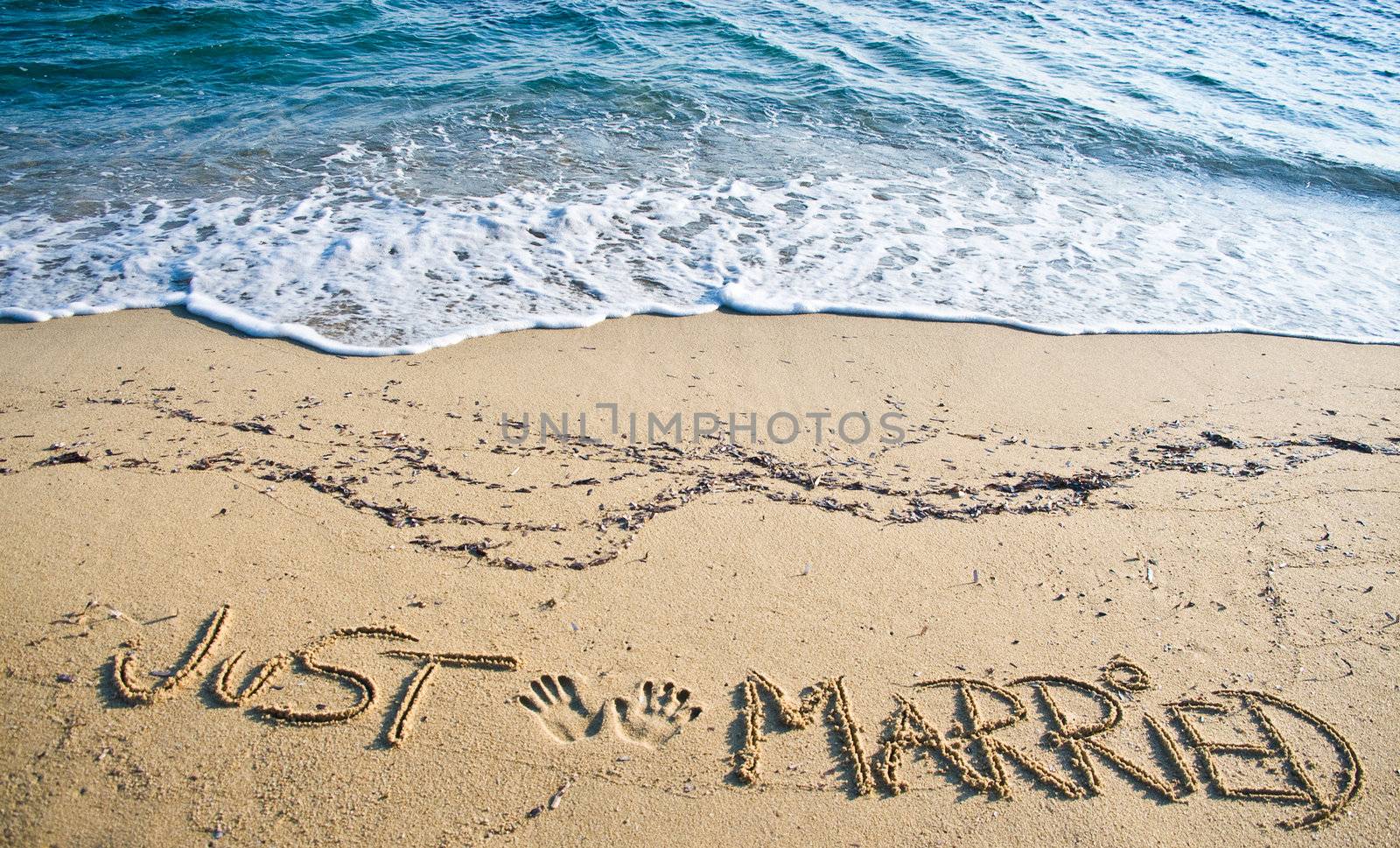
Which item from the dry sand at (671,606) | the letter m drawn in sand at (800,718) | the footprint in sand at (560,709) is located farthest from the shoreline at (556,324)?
the letter m drawn in sand at (800,718)

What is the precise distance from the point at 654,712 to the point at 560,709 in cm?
27

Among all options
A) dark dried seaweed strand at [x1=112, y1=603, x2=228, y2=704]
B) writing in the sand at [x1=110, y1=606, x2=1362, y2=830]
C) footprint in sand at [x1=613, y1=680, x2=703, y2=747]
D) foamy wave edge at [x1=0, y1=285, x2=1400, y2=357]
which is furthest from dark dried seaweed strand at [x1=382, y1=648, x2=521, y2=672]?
foamy wave edge at [x1=0, y1=285, x2=1400, y2=357]

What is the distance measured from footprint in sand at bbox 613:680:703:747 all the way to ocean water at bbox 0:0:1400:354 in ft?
7.98

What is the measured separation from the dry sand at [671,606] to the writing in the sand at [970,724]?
0.04 feet

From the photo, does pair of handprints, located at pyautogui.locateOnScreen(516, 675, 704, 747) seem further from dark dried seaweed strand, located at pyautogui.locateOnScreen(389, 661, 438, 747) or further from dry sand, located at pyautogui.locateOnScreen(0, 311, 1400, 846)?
dark dried seaweed strand, located at pyautogui.locateOnScreen(389, 661, 438, 747)

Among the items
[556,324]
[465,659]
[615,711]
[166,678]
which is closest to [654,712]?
[615,711]

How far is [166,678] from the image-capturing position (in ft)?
7.31

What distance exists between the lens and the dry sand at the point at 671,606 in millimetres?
2045

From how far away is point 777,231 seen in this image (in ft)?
18.0

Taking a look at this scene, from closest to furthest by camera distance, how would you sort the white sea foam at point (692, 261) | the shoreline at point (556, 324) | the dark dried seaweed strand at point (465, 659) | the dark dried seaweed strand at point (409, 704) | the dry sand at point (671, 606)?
the dry sand at point (671, 606)
the dark dried seaweed strand at point (409, 704)
the dark dried seaweed strand at point (465, 659)
the shoreline at point (556, 324)
the white sea foam at point (692, 261)

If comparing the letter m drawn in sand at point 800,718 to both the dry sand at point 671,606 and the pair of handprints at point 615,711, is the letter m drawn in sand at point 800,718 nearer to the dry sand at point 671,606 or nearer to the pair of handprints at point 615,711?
the dry sand at point 671,606

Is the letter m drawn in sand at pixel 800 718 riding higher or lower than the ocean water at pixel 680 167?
lower

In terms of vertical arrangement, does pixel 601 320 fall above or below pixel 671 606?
above

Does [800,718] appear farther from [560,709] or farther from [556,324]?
[556,324]
